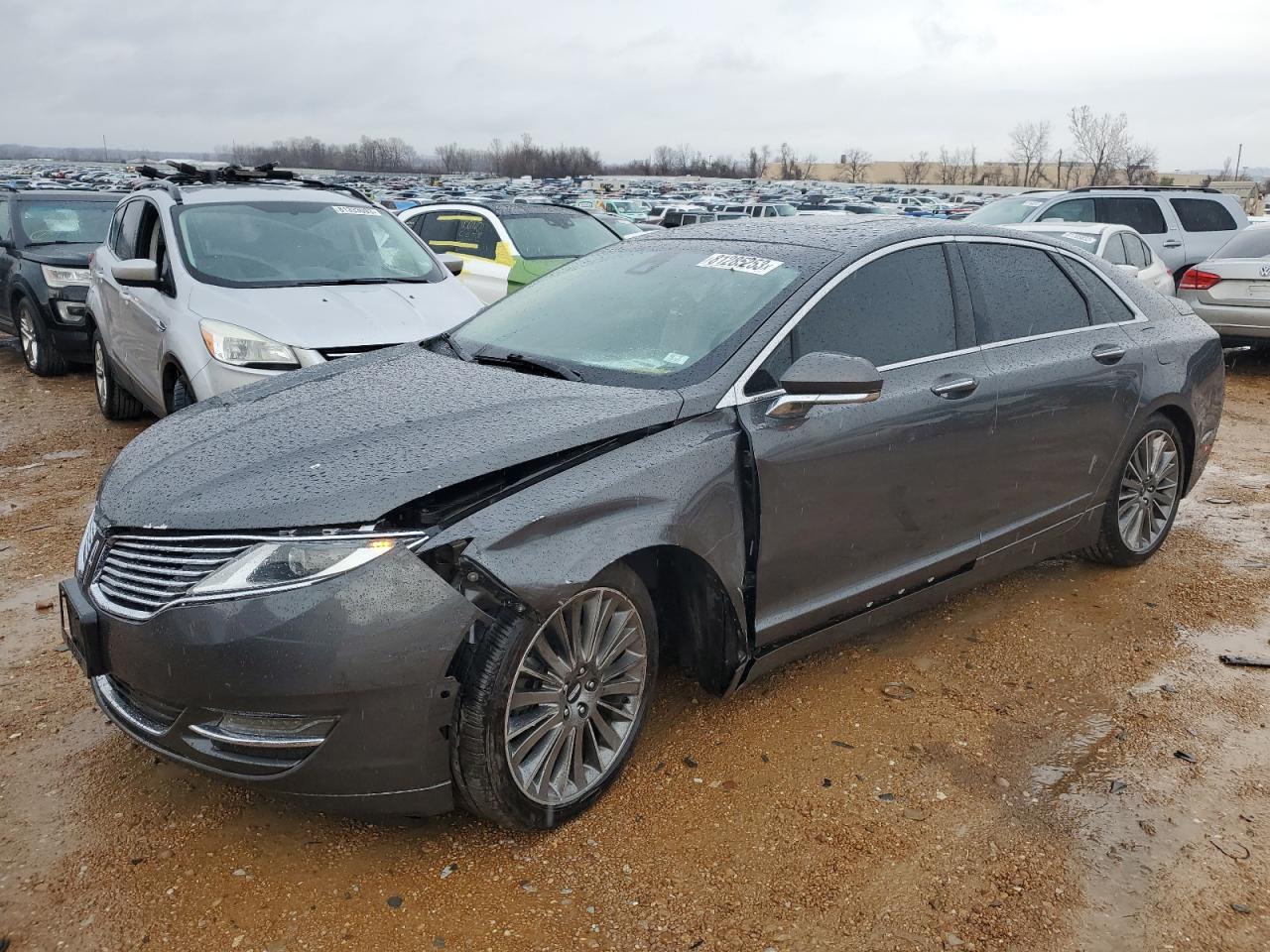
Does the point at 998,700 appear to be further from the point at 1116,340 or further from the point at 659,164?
the point at 659,164

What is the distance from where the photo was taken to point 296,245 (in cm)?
673

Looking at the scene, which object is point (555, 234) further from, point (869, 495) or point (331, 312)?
point (869, 495)

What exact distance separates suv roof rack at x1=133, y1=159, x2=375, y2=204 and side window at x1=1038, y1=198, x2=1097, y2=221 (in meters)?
9.46

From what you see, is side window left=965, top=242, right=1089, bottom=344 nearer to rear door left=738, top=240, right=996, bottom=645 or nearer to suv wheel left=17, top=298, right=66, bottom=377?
rear door left=738, top=240, right=996, bottom=645

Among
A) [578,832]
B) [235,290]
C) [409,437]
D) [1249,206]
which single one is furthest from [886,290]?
[1249,206]

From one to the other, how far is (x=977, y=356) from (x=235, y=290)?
14.2 feet

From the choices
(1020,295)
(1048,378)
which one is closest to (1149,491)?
(1048,378)

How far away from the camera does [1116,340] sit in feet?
14.6

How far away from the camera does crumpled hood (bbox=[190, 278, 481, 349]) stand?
5.70m

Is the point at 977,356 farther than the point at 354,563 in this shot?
Yes

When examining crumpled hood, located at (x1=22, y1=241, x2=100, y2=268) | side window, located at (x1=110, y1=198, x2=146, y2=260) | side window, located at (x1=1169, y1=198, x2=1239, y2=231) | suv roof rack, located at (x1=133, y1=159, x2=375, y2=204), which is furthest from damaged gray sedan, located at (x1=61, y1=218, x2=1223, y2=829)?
side window, located at (x1=1169, y1=198, x2=1239, y2=231)

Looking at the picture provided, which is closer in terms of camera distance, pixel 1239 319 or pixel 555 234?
pixel 1239 319

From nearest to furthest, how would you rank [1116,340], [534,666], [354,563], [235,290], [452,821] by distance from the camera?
[354,563]
[534,666]
[452,821]
[1116,340]
[235,290]

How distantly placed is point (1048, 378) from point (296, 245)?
4.84 m
